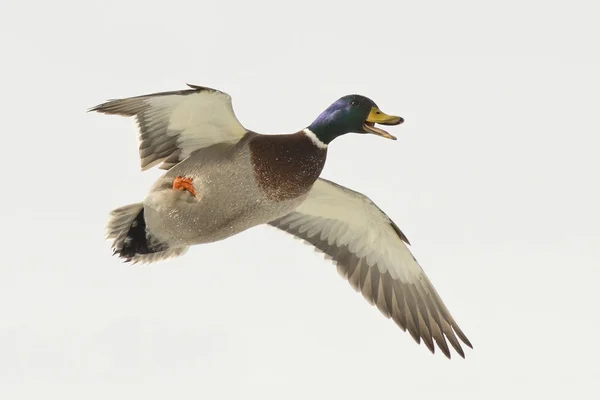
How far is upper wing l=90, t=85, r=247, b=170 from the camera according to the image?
759 cm

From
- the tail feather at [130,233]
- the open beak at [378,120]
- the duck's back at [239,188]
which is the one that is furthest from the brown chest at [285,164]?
the tail feather at [130,233]

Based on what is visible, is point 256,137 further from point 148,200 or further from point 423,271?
point 423,271

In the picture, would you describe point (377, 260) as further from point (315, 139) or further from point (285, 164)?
point (285, 164)

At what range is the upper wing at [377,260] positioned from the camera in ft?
29.5

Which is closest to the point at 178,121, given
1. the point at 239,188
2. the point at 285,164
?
the point at 239,188

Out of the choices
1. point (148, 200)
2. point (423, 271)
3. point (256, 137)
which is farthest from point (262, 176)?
point (423, 271)

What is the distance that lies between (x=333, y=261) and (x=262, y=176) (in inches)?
76.8

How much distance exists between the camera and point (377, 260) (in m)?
9.24

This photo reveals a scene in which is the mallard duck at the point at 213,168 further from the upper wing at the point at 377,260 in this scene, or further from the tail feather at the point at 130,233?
the upper wing at the point at 377,260

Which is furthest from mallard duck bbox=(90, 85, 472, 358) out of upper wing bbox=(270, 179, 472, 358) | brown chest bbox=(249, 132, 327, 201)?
upper wing bbox=(270, 179, 472, 358)

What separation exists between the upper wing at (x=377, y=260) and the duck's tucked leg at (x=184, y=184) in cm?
156

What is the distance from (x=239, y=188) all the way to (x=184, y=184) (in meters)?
0.42

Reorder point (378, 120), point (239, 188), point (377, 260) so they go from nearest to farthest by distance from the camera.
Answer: point (239, 188) < point (378, 120) < point (377, 260)

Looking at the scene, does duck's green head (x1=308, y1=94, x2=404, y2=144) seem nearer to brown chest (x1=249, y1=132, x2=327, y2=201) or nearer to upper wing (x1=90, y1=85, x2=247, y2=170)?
brown chest (x1=249, y1=132, x2=327, y2=201)
